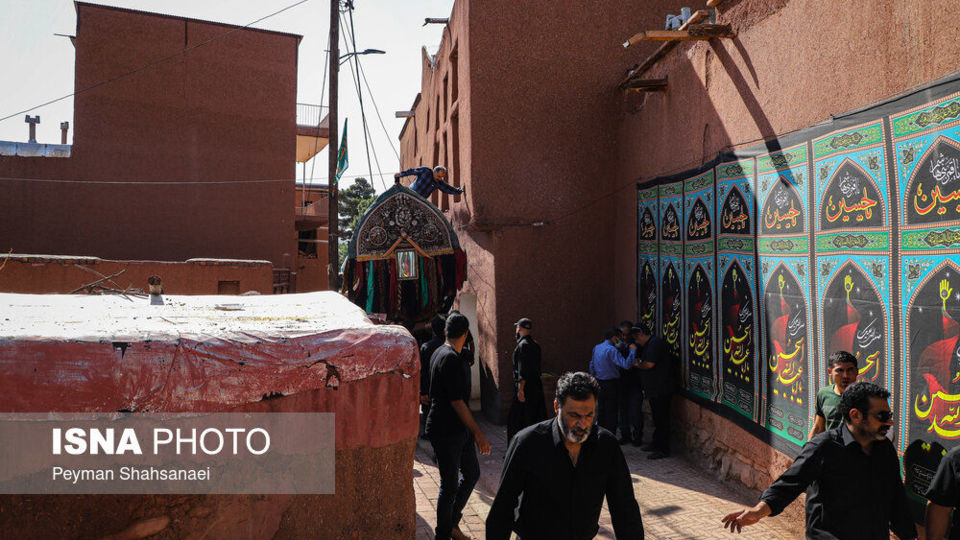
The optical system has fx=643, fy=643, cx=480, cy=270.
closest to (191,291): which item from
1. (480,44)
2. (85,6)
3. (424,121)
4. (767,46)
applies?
(424,121)

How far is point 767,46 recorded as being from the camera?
5.71 m

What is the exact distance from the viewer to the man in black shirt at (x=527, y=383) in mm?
7266

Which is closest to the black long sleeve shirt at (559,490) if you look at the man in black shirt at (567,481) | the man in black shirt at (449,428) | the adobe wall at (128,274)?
the man in black shirt at (567,481)

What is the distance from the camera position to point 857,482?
9.57ft

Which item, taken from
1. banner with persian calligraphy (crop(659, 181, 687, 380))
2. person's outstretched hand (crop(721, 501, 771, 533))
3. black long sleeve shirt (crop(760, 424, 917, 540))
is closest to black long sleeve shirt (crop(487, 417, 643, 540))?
person's outstretched hand (crop(721, 501, 771, 533))

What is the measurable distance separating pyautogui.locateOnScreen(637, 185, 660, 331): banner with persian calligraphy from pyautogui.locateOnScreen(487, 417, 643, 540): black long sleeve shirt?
5.16 m

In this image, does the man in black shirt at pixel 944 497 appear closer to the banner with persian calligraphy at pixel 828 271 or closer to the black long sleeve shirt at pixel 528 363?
the banner with persian calligraphy at pixel 828 271

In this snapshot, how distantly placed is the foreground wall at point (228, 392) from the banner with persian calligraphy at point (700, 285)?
14.5 feet

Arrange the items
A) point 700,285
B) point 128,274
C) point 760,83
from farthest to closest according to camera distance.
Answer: point 128,274
point 700,285
point 760,83

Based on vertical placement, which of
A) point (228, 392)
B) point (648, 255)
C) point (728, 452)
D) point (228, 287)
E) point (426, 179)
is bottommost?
point (728, 452)

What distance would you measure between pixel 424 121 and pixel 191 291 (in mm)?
6533

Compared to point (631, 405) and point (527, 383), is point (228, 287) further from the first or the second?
point (631, 405)

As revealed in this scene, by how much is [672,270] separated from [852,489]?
4.52m

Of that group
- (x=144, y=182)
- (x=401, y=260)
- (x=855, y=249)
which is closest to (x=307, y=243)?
(x=144, y=182)
